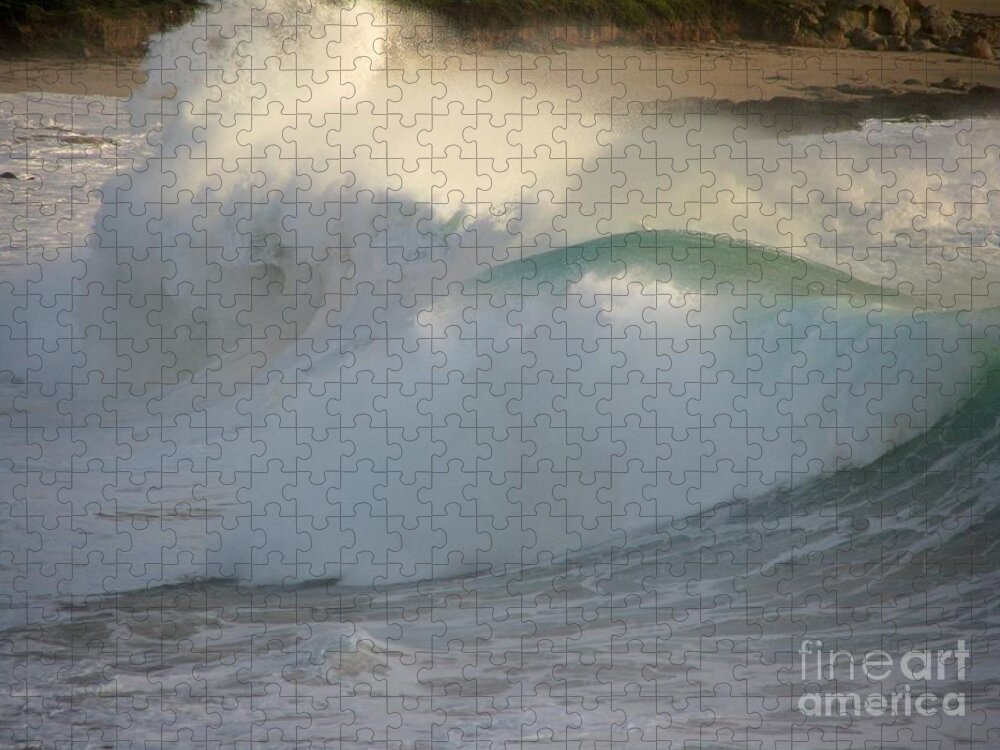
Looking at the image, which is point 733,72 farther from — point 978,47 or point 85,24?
point 85,24

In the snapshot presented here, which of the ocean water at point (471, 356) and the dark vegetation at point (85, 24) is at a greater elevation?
the dark vegetation at point (85, 24)

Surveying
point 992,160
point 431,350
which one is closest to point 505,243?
point 431,350

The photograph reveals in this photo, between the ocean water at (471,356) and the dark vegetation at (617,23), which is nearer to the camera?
the ocean water at (471,356)

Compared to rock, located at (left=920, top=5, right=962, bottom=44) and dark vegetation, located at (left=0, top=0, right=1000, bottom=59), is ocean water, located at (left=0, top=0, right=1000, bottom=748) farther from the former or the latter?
rock, located at (left=920, top=5, right=962, bottom=44)

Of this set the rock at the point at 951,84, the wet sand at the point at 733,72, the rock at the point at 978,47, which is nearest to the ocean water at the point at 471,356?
the wet sand at the point at 733,72

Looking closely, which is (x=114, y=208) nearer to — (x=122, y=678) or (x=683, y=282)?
(x=122, y=678)

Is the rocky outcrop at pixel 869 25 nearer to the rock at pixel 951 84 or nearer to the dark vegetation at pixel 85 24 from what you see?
the rock at pixel 951 84

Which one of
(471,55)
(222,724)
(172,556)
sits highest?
(471,55)
